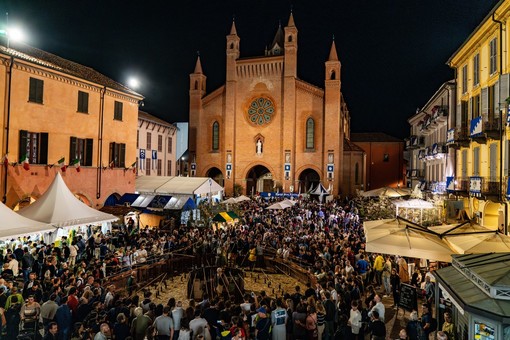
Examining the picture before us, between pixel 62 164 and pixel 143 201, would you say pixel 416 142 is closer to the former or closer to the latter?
pixel 143 201

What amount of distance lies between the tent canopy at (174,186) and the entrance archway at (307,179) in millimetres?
16036

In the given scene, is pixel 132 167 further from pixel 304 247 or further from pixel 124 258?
pixel 304 247

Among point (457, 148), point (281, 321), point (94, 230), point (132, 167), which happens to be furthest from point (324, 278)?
point (132, 167)

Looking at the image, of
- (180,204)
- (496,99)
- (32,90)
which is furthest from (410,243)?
(32,90)

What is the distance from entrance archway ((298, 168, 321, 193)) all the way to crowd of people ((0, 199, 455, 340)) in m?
25.7

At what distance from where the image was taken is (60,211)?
15.2 m

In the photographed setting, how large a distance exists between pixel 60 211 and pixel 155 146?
25.4 metres

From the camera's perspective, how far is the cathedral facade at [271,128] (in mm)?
40750

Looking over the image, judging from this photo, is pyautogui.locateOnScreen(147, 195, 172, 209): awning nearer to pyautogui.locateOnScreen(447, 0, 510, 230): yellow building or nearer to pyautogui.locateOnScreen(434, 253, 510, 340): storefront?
pyautogui.locateOnScreen(447, 0, 510, 230): yellow building

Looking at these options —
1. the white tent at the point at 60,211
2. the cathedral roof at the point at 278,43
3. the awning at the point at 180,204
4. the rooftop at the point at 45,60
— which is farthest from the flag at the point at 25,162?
the cathedral roof at the point at 278,43

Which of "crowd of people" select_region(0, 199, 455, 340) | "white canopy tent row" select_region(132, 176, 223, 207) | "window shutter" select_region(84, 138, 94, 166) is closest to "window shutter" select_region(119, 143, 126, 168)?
"white canopy tent row" select_region(132, 176, 223, 207)

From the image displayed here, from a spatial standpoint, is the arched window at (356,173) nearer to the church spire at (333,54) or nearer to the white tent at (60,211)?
the church spire at (333,54)

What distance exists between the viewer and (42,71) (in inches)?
792

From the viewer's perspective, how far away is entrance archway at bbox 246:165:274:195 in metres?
44.1
